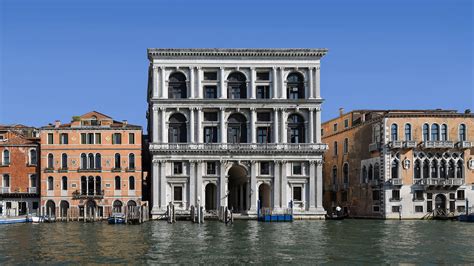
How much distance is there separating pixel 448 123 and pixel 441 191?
5943 mm

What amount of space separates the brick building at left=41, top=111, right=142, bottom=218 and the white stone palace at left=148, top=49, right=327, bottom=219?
2.14 metres

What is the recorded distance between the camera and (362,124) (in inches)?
2751

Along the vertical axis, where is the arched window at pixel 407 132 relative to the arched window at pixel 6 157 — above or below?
above

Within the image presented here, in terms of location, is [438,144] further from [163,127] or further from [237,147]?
[163,127]

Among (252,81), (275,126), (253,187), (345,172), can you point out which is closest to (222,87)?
(252,81)

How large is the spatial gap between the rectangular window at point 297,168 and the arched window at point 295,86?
5877 millimetres

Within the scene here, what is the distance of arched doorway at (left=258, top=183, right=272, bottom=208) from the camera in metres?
66.4

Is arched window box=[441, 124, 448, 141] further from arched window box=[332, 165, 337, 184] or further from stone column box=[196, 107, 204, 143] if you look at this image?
stone column box=[196, 107, 204, 143]

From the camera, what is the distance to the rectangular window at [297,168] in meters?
A: 65.8

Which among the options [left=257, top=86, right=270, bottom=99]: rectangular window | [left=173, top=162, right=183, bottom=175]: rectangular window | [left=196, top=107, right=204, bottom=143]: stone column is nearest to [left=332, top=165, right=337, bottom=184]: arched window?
[left=257, top=86, right=270, bottom=99]: rectangular window

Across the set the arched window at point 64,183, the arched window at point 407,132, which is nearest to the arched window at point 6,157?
the arched window at point 64,183

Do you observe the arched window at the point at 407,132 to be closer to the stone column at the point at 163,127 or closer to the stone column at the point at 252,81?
the stone column at the point at 252,81

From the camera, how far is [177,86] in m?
66.2

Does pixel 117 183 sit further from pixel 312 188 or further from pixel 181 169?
pixel 312 188
